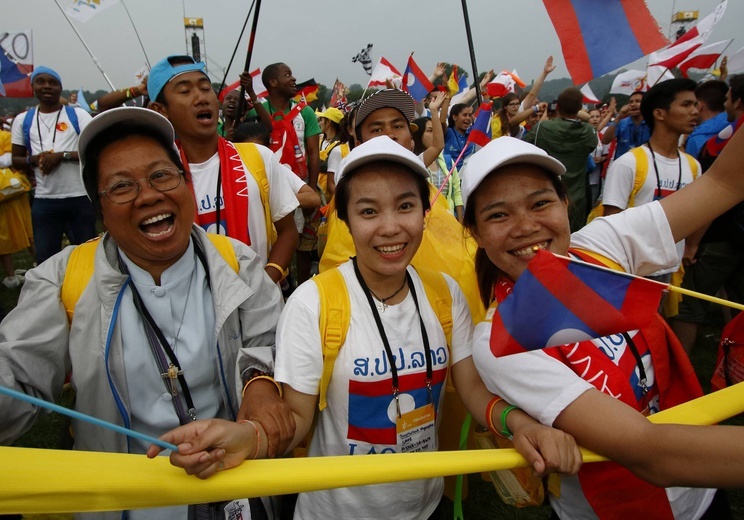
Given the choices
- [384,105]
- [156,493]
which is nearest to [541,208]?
[156,493]

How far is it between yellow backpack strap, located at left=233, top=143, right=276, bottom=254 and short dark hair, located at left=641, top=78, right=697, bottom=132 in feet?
10.9

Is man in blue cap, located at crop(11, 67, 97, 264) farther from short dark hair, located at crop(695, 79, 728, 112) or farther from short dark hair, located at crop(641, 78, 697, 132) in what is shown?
short dark hair, located at crop(695, 79, 728, 112)

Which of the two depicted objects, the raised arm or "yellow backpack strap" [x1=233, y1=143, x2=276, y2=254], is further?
the raised arm

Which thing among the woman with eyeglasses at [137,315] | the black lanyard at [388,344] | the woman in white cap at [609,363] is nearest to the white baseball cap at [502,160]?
the woman in white cap at [609,363]

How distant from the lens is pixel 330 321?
5.29 feet

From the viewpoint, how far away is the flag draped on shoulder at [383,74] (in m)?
7.48

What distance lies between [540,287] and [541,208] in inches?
17.6

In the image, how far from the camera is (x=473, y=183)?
5.25 feet

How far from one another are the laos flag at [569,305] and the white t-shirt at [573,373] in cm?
13

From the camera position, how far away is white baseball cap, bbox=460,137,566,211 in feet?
5.07

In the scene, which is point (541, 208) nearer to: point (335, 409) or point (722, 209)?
point (722, 209)

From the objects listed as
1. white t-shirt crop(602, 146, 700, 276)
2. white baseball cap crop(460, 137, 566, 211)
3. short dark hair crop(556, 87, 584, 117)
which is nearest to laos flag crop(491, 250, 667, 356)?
white baseball cap crop(460, 137, 566, 211)

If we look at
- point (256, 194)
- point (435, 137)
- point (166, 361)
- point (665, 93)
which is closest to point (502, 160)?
point (166, 361)

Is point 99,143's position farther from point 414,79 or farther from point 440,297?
point 414,79
